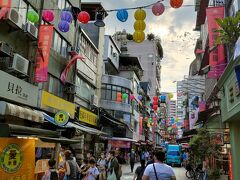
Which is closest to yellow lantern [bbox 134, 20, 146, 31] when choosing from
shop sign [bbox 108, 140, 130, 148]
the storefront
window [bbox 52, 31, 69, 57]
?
the storefront

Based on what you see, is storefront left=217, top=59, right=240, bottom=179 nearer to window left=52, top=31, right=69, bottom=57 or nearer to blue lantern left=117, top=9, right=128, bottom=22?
blue lantern left=117, top=9, right=128, bottom=22

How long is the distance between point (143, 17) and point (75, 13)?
43.5 ft

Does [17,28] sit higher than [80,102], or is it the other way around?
[17,28]

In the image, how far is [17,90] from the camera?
1527 centimetres

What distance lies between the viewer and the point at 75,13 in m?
23.6

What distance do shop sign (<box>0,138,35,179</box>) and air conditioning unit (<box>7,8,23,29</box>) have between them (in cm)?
848

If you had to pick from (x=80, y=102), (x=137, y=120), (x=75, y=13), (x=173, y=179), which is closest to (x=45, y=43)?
(x=75, y=13)

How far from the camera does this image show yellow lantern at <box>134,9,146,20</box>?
11.3 meters

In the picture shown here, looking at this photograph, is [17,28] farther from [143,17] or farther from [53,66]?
[143,17]

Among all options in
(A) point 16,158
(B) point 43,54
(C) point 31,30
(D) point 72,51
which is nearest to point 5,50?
(C) point 31,30

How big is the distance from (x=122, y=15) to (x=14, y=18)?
6.02 metres

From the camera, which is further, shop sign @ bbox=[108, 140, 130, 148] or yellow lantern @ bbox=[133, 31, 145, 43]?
shop sign @ bbox=[108, 140, 130, 148]

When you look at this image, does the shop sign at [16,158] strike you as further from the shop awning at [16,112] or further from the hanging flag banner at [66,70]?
the hanging flag banner at [66,70]

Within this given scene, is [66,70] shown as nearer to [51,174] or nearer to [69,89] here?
[69,89]
